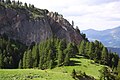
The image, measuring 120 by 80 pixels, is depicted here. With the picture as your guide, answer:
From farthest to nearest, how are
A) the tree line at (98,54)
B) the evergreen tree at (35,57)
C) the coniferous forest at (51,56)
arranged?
the tree line at (98,54), the evergreen tree at (35,57), the coniferous forest at (51,56)

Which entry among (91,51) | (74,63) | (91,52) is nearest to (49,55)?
(74,63)

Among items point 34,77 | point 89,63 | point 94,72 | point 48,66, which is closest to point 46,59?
point 48,66

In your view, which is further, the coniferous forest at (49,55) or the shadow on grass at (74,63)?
the coniferous forest at (49,55)

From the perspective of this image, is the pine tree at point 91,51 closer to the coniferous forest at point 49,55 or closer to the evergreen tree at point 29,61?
the coniferous forest at point 49,55

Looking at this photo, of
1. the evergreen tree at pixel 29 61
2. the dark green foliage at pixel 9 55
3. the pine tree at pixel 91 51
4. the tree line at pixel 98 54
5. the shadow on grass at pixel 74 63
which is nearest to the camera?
the shadow on grass at pixel 74 63

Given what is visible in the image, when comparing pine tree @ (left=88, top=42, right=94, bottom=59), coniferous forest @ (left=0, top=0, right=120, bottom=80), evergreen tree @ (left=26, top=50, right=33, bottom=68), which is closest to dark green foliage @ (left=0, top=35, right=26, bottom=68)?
coniferous forest @ (left=0, top=0, right=120, bottom=80)

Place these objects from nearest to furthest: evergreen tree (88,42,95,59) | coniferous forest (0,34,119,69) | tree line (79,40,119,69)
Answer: coniferous forest (0,34,119,69) → tree line (79,40,119,69) → evergreen tree (88,42,95,59)

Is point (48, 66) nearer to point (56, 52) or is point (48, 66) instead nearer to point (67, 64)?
point (67, 64)

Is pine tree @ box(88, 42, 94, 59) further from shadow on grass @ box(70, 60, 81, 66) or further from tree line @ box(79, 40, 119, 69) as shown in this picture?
shadow on grass @ box(70, 60, 81, 66)

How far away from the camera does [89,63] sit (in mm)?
135125

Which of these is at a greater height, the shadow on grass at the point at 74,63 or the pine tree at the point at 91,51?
the pine tree at the point at 91,51

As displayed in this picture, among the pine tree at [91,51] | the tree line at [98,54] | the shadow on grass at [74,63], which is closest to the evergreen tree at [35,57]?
the shadow on grass at [74,63]

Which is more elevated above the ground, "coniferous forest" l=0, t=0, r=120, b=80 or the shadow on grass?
"coniferous forest" l=0, t=0, r=120, b=80

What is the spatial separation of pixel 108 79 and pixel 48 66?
→ 3782 centimetres
